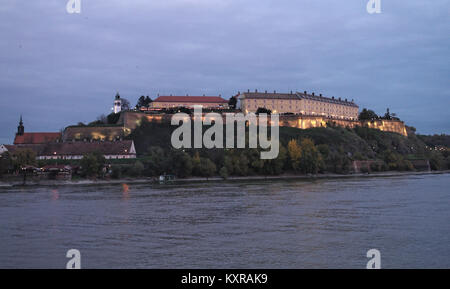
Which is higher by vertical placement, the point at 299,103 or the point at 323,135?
the point at 299,103

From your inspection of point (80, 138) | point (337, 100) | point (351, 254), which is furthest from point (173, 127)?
point (351, 254)

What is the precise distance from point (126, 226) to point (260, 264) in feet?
24.5

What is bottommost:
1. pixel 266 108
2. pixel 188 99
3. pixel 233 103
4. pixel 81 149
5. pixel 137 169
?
pixel 137 169

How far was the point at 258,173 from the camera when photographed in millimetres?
52062

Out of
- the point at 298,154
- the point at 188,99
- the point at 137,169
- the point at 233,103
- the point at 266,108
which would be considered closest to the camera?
the point at 137,169

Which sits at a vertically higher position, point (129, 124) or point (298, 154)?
point (129, 124)

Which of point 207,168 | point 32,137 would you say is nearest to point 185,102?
point 32,137

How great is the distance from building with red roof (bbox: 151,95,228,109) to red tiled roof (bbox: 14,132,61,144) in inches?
685

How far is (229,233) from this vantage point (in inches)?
610

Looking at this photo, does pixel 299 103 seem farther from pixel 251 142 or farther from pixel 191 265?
pixel 191 265

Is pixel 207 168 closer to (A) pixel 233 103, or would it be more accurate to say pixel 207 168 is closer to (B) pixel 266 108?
(B) pixel 266 108

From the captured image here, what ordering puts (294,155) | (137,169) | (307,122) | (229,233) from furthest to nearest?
Result: 1. (307,122)
2. (294,155)
3. (137,169)
4. (229,233)

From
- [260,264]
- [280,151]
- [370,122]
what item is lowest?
[260,264]

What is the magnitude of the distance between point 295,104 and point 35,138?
43.1m
